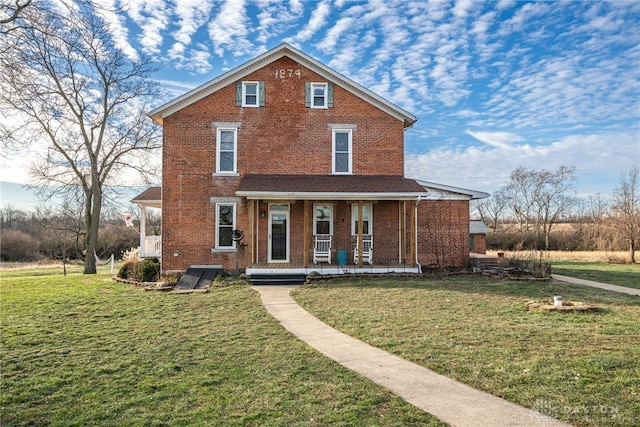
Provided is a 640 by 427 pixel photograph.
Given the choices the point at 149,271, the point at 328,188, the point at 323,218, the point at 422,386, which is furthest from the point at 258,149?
the point at 422,386

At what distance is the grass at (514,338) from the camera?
445 centimetres

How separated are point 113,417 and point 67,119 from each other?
2238cm

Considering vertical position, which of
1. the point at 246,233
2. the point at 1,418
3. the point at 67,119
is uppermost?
the point at 67,119

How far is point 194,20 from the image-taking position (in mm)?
12016

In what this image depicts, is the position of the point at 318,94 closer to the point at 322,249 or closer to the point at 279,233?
the point at 279,233

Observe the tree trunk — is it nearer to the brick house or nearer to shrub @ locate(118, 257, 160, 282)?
shrub @ locate(118, 257, 160, 282)

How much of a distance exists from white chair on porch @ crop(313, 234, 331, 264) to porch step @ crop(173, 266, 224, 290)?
380 centimetres

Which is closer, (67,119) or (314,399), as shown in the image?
(314,399)

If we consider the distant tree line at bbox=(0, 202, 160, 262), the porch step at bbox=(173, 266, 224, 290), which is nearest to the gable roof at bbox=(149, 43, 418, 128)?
the porch step at bbox=(173, 266, 224, 290)

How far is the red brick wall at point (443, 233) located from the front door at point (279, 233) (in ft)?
19.3

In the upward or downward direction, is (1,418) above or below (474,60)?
below

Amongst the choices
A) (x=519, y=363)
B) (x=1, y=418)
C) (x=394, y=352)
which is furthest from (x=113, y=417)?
(x=519, y=363)

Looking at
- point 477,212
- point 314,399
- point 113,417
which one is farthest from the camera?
point 477,212

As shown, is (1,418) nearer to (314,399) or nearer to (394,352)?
(314,399)
